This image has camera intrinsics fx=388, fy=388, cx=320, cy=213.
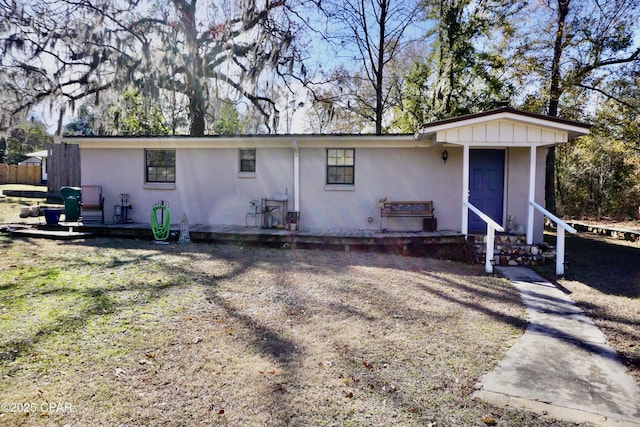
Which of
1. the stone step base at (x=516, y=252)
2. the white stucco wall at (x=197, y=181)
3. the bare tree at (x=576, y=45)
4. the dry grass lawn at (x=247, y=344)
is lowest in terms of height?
the dry grass lawn at (x=247, y=344)

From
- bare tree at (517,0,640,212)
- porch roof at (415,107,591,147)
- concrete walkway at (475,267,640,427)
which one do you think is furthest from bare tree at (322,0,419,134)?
concrete walkway at (475,267,640,427)

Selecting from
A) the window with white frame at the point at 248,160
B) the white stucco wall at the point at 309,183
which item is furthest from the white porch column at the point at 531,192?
the window with white frame at the point at 248,160

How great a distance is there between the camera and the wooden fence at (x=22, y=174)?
28266 mm

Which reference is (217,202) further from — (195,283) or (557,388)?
(557,388)

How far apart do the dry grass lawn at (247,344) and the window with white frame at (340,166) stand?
3.68 m

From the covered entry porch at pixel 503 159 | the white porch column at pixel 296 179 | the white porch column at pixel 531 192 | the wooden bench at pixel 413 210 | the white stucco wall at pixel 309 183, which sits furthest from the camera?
the white porch column at pixel 296 179

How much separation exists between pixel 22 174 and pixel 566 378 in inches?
1404

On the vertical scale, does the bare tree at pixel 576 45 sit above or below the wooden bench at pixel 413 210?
above

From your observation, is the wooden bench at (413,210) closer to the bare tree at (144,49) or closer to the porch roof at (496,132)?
the porch roof at (496,132)

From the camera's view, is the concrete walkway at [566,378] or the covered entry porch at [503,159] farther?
the covered entry porch at [503,159]

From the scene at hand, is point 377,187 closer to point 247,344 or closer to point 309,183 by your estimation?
point 309,183

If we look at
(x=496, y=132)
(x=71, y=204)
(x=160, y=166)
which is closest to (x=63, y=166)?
(x=71, y=204)

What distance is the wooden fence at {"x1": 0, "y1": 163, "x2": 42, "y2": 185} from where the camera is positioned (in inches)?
1113

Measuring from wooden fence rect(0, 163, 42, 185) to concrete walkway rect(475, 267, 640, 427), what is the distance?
3399 centimetres
